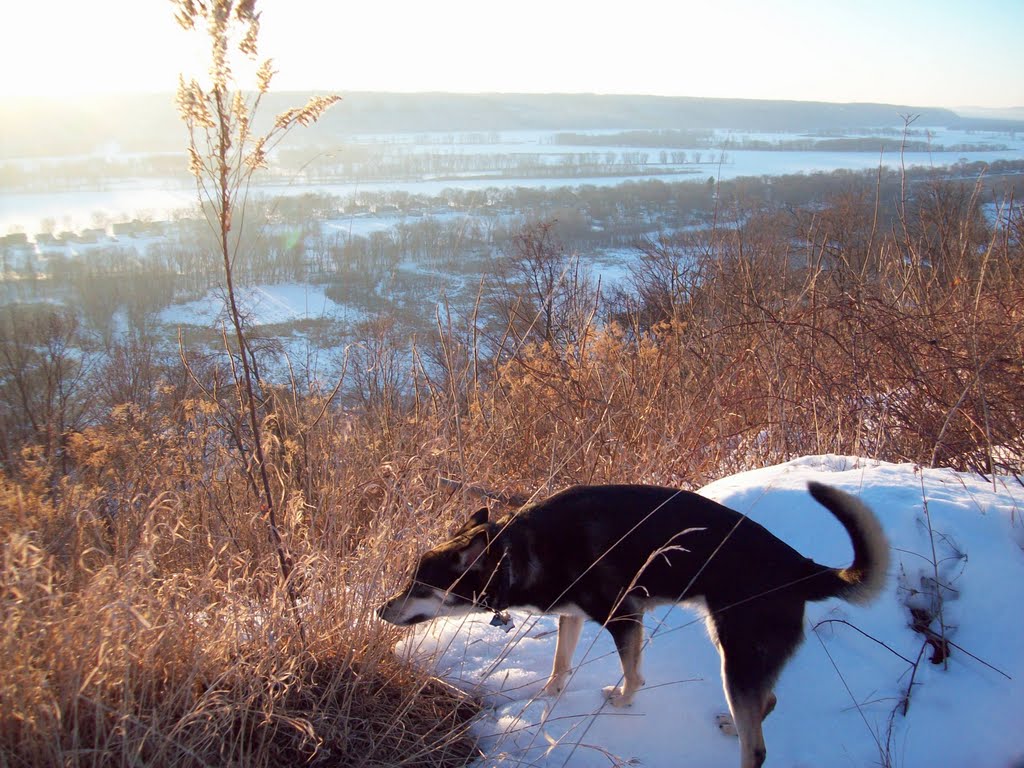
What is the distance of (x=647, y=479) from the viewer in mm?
4320

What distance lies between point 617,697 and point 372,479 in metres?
1.72

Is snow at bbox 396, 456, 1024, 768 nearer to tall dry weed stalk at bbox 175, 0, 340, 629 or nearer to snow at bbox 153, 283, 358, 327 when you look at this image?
tall dry weed stalk at bbox 175, 0, 340, 629

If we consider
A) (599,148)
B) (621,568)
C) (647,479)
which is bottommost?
(647,479)

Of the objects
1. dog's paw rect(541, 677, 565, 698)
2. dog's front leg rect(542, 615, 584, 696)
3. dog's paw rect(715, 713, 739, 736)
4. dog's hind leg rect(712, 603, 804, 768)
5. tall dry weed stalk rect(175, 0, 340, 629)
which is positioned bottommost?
dog's paw rect(715, 713, 739, 736)

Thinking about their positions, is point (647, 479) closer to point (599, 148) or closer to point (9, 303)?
point (9, 303)

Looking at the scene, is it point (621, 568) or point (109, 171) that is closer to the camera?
point (621, 568)

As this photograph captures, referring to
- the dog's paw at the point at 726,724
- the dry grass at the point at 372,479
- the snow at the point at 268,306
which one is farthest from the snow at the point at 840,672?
the snow at the point at 268,306

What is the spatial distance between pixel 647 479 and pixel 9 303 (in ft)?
73.3

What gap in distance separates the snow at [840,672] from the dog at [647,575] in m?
0.15

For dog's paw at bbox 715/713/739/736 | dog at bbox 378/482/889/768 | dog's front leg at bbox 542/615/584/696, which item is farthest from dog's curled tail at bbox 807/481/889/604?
dog's front leg at bbox 542/615/584/696

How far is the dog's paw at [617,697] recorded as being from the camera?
2592 mm

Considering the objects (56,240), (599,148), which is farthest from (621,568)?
(599,148)

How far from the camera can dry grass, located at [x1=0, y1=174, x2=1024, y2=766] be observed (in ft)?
7.06

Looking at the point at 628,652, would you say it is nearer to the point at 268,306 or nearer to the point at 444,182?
the point at 268,306
